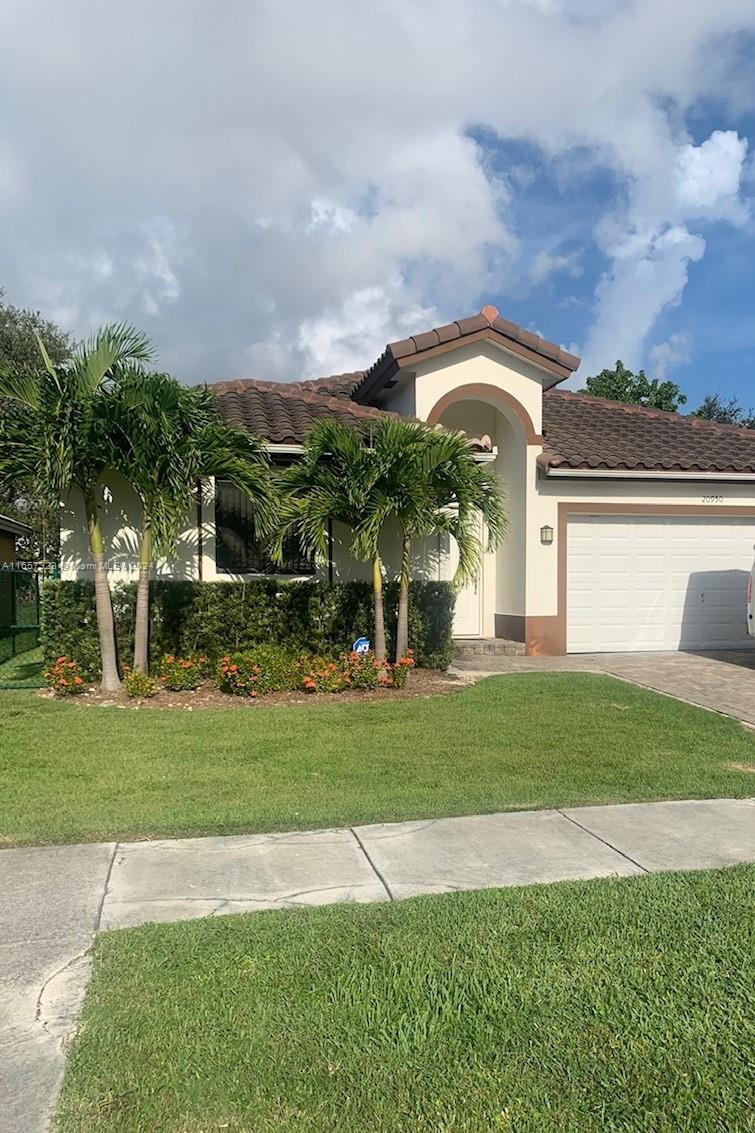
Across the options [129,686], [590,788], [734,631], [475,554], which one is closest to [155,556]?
[129,686]

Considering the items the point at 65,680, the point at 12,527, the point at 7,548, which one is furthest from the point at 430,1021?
the point at 7,548

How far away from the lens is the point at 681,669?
12344 millimetres

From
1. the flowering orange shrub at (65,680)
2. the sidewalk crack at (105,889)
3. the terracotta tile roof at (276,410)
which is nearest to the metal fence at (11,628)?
the flowering orange shrub at (65,680)

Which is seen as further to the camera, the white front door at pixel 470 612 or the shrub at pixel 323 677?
the white front door at pixel 470 612

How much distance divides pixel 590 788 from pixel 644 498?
929 cm

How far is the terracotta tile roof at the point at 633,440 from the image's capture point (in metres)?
14.0

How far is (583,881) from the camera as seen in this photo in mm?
4309

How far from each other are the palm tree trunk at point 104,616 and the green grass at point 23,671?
4.43 feet

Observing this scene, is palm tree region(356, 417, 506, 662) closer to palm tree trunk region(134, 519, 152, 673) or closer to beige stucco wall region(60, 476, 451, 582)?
beige stucco wall region(60, 476, 451, 582)

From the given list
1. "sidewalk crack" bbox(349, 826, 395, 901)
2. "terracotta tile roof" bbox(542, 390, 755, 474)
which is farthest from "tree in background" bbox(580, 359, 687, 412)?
"sidewalk crack" bbox(349, 826, 395, 901)

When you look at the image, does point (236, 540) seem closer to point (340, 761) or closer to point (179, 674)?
point (179, 674)

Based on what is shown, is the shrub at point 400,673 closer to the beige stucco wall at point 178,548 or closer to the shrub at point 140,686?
the beige stucco wall at point 178,548

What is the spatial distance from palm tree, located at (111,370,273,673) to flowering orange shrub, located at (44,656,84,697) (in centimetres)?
73

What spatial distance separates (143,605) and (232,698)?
1.72 meters
